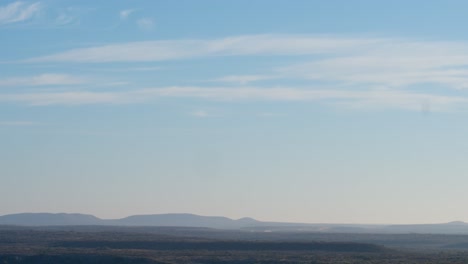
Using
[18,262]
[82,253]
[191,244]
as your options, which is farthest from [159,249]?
[18,262]

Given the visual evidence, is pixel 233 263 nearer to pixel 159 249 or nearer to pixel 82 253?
pixel 82 253

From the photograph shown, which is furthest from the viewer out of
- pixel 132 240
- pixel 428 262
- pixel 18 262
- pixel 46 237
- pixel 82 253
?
pixel 46 237

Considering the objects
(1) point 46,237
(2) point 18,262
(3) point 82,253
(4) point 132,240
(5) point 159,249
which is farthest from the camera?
(1) point 46,237

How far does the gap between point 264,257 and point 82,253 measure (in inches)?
543

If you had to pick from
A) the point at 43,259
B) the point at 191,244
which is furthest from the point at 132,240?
the point at 43,259

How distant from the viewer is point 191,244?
8675 centimetres

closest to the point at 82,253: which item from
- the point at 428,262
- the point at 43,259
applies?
the point at 43,259

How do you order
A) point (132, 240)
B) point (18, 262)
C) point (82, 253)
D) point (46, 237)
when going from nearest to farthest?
point (18, 262) → point (82, 253) → point (132, 240) → point (46, 237)

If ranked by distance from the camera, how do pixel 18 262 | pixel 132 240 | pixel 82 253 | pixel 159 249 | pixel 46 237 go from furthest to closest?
pixel 46 237 < pixel 132 240 < pixel 159 249 < pixel 82 253 < pixel 18 262

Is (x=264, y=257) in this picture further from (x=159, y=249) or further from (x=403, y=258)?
(x=159, y=249)

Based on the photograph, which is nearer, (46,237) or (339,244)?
(339,244)

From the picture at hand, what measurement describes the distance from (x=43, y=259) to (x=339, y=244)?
2951cm

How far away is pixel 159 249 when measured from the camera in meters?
83.2

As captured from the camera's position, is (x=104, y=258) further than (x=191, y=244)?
No
